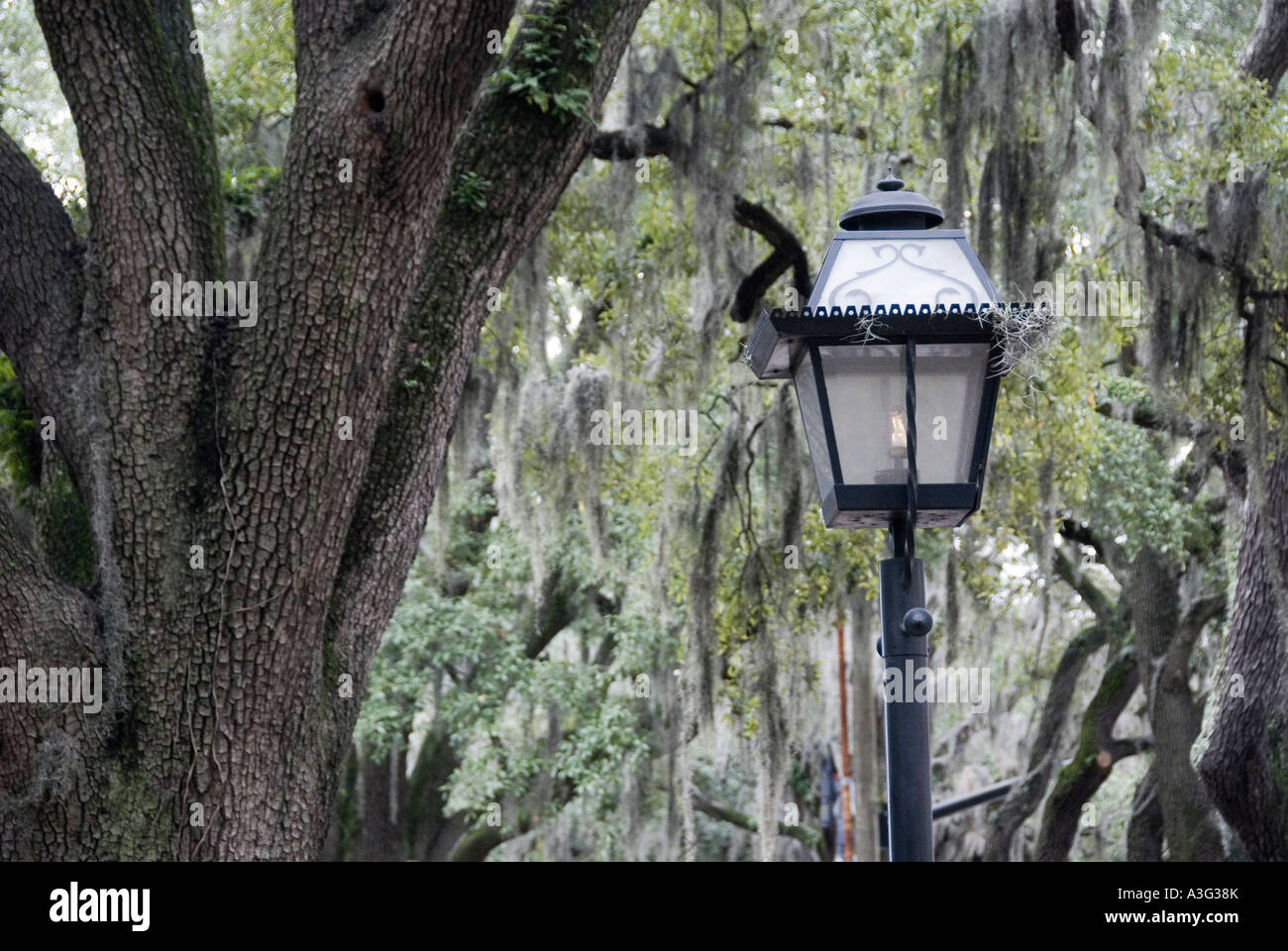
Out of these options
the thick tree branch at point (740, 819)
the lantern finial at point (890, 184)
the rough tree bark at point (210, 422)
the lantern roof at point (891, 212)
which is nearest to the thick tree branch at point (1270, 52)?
the rough tree bark at point (210, 422)

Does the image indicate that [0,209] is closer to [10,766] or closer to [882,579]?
[10,766]

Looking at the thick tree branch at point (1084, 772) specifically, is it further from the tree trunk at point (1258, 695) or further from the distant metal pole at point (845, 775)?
the tree trunk at point (1258, 695)

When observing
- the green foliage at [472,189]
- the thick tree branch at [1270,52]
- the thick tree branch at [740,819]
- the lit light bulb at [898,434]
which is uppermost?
the thick tree branch at [1270,52]

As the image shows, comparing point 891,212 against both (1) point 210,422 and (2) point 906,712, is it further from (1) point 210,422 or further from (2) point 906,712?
(1) point 210,422

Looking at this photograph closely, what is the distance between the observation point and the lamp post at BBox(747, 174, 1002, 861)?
132 inches

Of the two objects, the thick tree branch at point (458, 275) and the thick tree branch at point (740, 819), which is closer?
the thick tree branch at point (458, 275)

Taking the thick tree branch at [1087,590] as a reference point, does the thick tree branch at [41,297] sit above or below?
above

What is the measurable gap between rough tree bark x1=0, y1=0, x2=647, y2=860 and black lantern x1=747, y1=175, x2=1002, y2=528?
1705 mm

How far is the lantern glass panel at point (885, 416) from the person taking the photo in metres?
3.44

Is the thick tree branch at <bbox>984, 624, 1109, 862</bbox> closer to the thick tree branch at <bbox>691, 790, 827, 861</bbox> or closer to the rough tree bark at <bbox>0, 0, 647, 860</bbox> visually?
the thick tree branch at <bbox>691, 790, 827, 861</bbox>

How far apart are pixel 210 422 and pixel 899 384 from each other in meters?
2.38

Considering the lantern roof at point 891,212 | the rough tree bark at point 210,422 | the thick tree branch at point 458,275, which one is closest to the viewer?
the lantern roof at point 891,212
